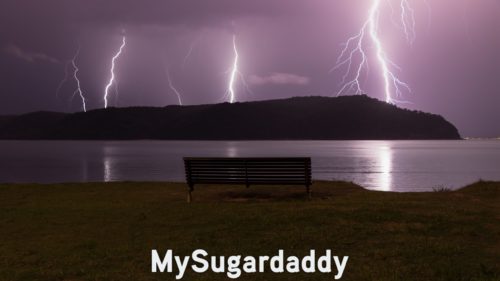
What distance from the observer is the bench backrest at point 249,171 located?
13125 millimetres

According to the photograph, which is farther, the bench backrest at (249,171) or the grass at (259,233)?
the bench backrest at (249,171)

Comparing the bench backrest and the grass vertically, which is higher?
the bench backrest

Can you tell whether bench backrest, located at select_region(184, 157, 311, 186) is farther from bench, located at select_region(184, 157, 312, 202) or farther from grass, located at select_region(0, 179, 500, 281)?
grass, located at select_region(0, 179, 500, 281)

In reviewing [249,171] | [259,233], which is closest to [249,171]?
[249,171]

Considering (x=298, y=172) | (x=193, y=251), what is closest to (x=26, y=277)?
(x=193, y=251)

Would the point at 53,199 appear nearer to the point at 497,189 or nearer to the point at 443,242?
the point at 443,242

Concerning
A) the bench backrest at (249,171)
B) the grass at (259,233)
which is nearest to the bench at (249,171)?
the bench backrest at (249,171)

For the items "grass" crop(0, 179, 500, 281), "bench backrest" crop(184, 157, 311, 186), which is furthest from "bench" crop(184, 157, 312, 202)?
"grass" crop(0, 179, 500, 281)

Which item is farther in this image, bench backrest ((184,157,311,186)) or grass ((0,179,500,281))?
bench backrest ((184,157,311,186))

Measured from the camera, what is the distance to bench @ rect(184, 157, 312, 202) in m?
13.1

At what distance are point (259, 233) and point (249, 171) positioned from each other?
4.58 metres

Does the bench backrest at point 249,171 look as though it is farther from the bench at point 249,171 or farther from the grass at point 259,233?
the grass at point 259,233

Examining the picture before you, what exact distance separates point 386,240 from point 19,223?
7759 mm

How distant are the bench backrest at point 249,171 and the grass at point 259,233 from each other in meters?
0.55
